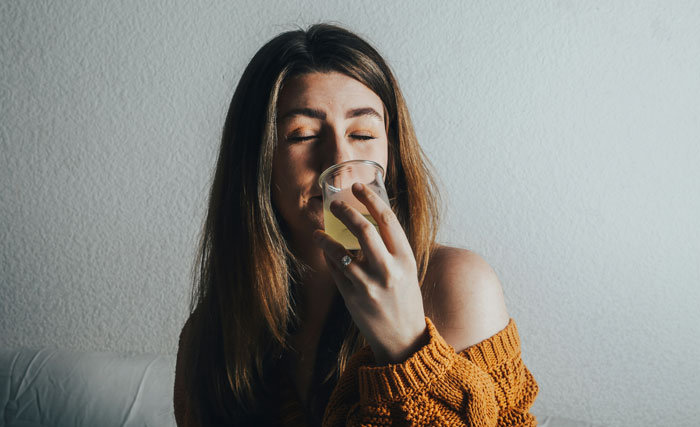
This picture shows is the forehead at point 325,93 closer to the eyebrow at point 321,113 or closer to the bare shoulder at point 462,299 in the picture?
the eyebrow at point 321,113

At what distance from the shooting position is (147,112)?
4.68ft

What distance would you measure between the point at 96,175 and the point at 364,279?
1139mm

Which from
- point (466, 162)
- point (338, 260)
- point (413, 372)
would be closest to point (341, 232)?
point (338, 260)

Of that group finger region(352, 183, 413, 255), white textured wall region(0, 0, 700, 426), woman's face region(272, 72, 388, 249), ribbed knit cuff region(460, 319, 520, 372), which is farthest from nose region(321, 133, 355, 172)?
white textured wall region(0, 0, 700, 426)

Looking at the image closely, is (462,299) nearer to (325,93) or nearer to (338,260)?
(338,260)

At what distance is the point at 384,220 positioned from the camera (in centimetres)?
60

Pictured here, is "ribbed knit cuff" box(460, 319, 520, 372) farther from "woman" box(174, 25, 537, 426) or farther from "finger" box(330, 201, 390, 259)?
"finger" box(330, 201, 390, 259)

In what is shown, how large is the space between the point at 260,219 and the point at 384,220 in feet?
1.32

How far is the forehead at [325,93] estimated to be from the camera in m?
0.86

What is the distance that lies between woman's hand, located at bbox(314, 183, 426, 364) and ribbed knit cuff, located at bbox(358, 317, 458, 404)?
0.02 meters

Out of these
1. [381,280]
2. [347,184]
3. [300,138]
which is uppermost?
[300,138]

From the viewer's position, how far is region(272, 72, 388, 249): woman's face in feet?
2.76

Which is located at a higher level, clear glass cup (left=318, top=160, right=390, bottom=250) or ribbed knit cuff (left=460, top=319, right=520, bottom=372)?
clear glass cup (left=318, top=160, right=390, bottom=250)

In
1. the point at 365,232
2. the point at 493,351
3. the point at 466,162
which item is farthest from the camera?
the point at 466,162
